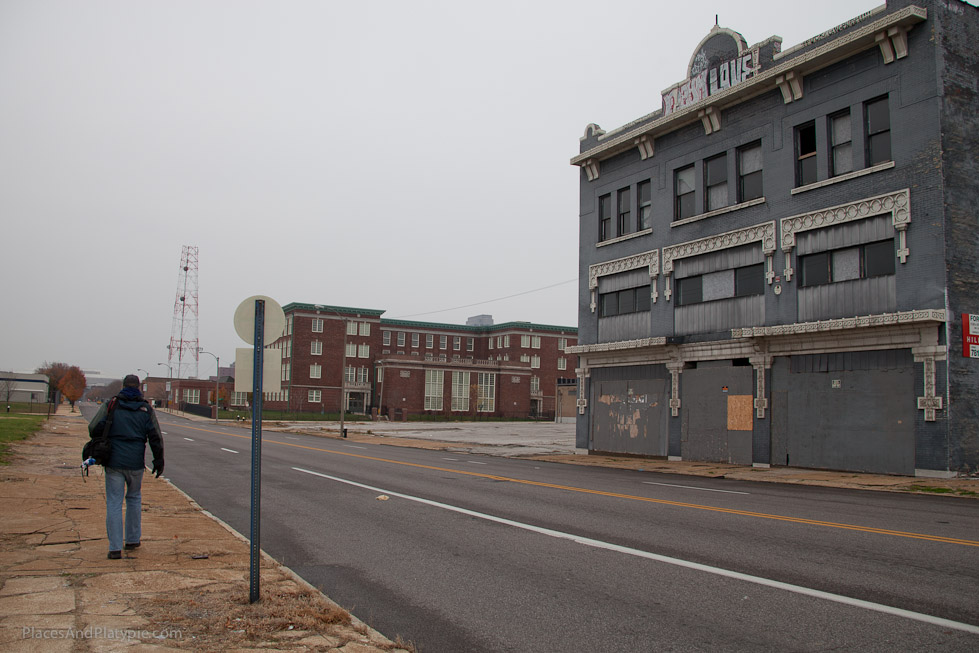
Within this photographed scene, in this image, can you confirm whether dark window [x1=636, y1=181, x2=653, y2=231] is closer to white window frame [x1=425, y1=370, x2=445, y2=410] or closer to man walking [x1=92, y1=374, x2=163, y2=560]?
man walking [x1=92, y1=374, x2=163, y2=560]

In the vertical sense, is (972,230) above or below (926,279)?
above

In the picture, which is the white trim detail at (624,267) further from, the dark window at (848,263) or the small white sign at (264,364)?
the small white sign at (264,364)

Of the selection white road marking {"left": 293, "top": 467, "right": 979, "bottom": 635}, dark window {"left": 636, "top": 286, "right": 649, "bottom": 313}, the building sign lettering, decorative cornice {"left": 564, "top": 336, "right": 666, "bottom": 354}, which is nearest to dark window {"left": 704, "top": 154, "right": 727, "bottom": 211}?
the building sign lettering

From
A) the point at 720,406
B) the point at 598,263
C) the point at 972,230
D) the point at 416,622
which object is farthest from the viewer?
the point at 598,263

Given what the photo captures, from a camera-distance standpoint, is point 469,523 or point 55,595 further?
point 469,523

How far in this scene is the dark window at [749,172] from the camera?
23984 millimetres

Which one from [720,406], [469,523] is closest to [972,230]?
[720,406]

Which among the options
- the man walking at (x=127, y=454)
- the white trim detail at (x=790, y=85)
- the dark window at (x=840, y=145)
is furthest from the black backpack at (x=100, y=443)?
the white trim detail at (x=790, y=85)

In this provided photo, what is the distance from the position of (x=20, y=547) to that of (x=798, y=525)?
9.75 meters

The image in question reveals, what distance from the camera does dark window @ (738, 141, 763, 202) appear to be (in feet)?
78.7

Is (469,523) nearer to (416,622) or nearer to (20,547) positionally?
(416,622)

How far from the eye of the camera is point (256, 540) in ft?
19.7

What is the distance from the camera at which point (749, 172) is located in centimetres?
2431

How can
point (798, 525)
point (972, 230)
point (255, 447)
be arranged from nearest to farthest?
point (255, 447), point (798, 525), point (972, 230)
